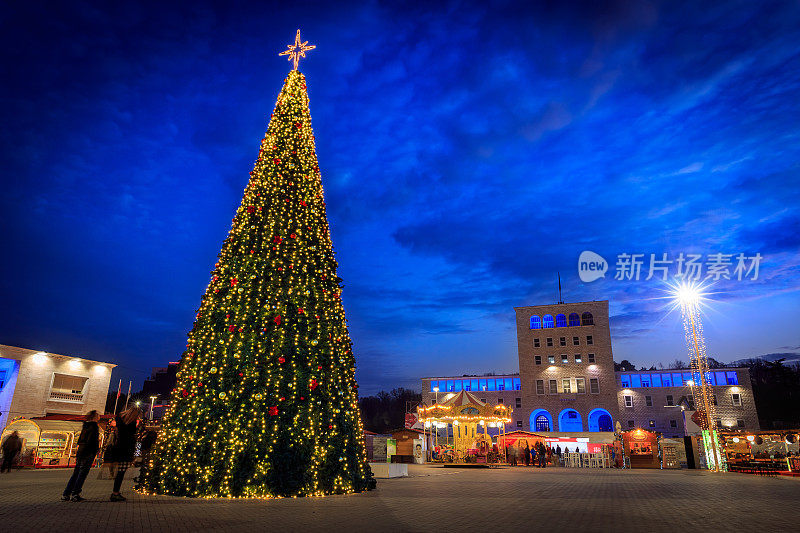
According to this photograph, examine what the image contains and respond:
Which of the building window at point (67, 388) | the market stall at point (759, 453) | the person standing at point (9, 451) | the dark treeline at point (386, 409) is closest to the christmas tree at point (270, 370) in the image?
the person standing at point (9, 451)

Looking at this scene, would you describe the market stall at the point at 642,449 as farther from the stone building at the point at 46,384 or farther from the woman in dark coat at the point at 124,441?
the stone building at the point at 46,384

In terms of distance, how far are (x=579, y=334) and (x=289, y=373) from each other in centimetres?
4882

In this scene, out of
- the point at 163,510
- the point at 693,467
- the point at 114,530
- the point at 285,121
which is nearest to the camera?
the point at 114,530

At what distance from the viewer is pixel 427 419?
33.4 meters

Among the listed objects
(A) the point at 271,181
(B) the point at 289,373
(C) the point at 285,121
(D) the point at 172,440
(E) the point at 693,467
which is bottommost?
(E) the point at 693,467

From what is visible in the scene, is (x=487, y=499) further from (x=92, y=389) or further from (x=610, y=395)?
(x=610, y=395)

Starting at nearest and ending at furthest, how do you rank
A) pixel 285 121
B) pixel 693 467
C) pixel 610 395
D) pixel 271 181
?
pixel 271 181 < pixel 285 121 < pixel 693 467 < pixel 610 395

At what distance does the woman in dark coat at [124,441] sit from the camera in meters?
9.06

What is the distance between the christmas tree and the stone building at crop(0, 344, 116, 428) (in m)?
25.0

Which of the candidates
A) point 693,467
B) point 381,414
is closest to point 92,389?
point 693,467

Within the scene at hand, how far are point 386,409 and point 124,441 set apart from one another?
308 ft

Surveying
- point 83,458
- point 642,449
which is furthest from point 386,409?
point 83,458

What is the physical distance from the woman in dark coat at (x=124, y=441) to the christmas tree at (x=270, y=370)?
2.34 feet

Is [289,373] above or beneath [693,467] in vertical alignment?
above
